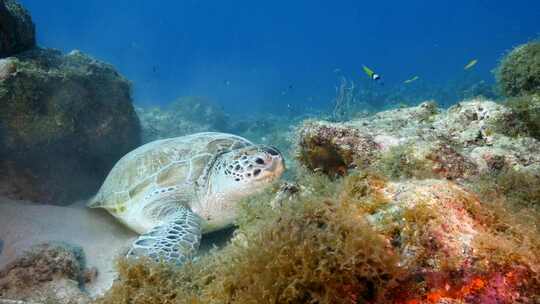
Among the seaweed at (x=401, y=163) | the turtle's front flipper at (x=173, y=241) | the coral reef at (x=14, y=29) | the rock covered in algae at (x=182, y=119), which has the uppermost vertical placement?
the rock covered in algae at (x=182, y=119)

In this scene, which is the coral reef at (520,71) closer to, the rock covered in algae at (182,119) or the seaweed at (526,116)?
the seaweed at (526,116)

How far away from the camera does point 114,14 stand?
88250mm

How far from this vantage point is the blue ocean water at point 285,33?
78.8m

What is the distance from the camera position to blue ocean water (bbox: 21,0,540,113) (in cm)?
7881

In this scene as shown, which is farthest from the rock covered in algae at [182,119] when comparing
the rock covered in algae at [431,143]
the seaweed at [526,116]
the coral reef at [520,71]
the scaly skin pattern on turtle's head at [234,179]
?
the seaweed at [526,116]

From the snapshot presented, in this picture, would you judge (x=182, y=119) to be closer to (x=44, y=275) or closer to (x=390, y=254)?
(x=44, y=275)

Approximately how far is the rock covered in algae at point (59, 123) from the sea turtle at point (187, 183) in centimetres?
101

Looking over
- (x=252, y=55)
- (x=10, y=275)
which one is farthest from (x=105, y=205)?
(x=252, y=55)

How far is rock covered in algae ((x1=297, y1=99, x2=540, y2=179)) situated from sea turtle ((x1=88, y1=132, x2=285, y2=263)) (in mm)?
888

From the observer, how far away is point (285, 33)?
412ft

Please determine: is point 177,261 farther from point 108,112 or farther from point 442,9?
point 442,9

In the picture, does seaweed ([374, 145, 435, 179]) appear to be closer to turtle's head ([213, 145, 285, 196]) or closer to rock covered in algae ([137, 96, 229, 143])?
turtle's head ([213, 145, 285, 196])

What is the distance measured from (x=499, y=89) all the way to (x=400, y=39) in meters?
128

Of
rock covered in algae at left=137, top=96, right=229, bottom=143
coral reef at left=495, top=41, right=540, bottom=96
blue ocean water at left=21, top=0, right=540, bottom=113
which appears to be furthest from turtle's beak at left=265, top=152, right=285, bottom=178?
blue ocean water at left=21, top=0, right=540, bottom=113
